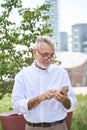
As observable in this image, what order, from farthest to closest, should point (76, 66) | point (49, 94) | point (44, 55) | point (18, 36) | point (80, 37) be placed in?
point (80, 37) → point (76, 66) → point (18, 36) → point (44, 55) → point (49, 94)

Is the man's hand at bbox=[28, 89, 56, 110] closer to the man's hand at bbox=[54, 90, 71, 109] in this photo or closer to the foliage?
the man's hand at bbox=[54, 90, 71, 109]

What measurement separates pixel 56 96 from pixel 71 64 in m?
20.9

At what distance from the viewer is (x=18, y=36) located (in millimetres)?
5125

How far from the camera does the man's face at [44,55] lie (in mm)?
2131

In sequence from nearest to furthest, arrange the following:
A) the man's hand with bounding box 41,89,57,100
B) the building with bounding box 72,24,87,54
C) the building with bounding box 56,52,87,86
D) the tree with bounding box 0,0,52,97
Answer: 1. the man's hand with bounding box 41,89,57,100
2. the tree with bounding box 0,0,52,97
3. the building with bounding box 56,52,87,86
4. the building with bounding box 72,24,87,54

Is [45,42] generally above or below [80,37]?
above

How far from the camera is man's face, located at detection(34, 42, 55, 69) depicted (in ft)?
6.99

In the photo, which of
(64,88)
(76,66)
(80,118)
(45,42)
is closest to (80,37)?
(76,66)

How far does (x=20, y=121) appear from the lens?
404 centimetres

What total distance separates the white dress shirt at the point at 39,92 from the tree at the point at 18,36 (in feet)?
9.34

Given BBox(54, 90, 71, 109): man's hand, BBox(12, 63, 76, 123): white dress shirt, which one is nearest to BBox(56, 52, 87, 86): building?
BBox(12, 63, 76, 123): white dress shirt

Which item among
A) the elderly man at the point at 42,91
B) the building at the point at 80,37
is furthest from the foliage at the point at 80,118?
the building at the point at 80,37

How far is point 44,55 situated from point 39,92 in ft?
0.64

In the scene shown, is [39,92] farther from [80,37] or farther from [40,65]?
[80,37]
